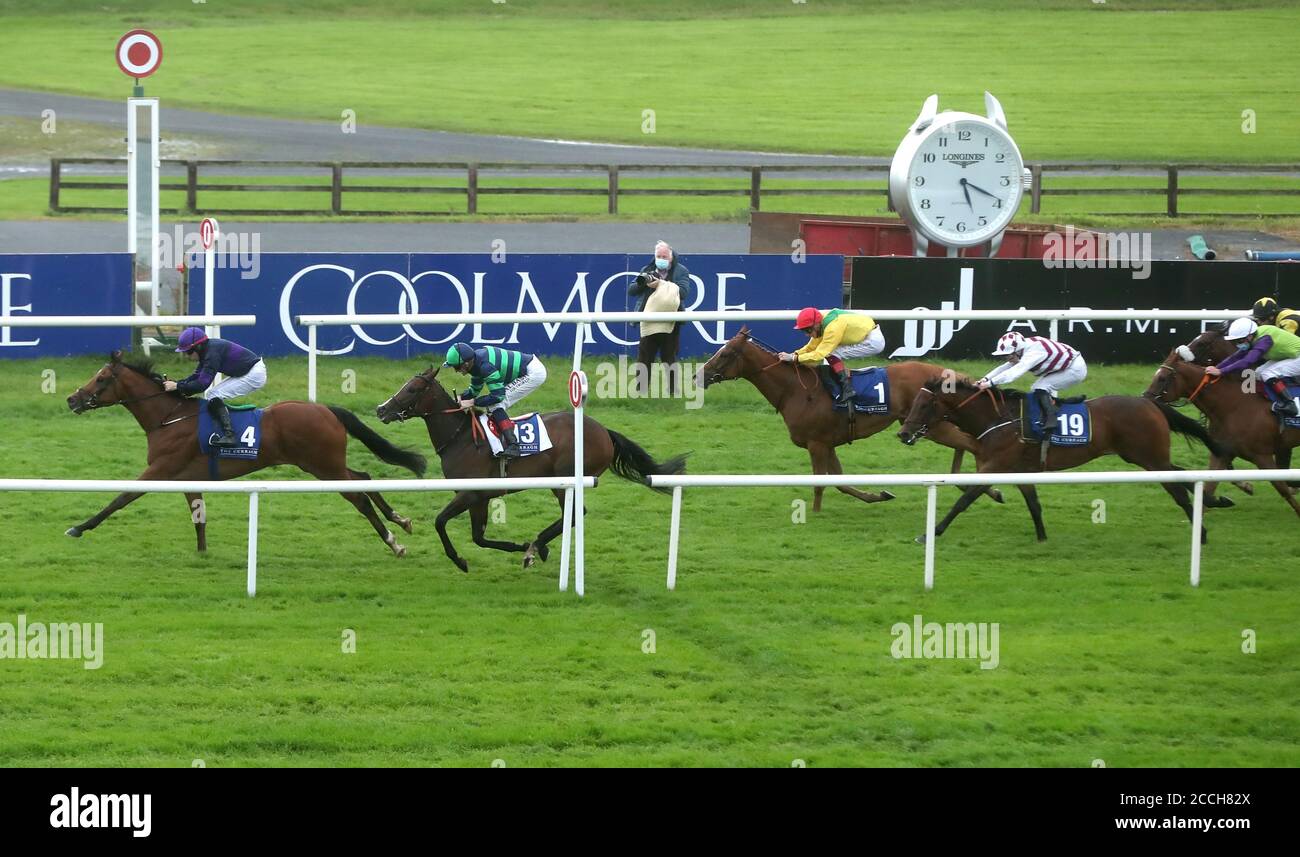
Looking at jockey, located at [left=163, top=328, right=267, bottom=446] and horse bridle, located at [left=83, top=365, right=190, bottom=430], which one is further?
horse bridle, located at [left=83, top=365, right=190, bottom=430]

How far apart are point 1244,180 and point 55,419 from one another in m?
20.8

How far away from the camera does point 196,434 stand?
35.7 ft

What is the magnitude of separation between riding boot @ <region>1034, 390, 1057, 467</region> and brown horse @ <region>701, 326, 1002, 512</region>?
0.73 metres

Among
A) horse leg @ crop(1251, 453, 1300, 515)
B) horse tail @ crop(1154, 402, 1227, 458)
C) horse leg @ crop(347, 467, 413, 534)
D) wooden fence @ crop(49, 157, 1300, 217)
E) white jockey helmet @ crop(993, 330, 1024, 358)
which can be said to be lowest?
horse leg @ crop(347, 467, 413, 534)

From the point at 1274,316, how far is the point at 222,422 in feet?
Result: 26.2

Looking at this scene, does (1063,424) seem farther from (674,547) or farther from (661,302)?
(661,302)

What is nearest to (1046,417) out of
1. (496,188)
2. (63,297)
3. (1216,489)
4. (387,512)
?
(1216,489)

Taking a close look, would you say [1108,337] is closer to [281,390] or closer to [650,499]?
[650,499]

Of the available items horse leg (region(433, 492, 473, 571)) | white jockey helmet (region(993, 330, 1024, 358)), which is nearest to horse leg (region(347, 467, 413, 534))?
horse leg (region(433, 492, 473, 571))

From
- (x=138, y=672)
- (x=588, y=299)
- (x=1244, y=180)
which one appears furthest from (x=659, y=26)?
(x=138, y=672)

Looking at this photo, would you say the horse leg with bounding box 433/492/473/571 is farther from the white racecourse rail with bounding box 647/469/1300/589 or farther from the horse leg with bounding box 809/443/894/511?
the horse leg with bounding box 809/443/894/511

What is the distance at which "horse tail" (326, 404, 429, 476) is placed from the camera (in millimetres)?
11023

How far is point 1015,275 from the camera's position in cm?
1588

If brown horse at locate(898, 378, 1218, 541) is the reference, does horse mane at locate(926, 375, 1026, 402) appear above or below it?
above
